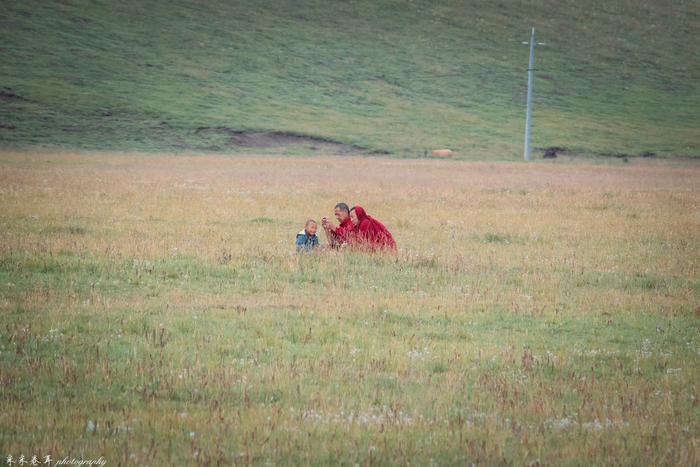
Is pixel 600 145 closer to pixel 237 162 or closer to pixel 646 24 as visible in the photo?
pixel 237 162

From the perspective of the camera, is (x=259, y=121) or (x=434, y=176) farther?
(x=259, y=121)

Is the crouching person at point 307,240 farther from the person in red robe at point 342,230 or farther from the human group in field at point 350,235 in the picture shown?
the person in red robe at point 342,230

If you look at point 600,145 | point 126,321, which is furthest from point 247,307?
point 600,145

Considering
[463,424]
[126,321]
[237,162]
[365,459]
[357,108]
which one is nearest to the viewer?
[365,459]

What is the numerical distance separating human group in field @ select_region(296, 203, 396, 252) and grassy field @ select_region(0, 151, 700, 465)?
1.80ft

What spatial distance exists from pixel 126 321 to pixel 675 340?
694 centimetres

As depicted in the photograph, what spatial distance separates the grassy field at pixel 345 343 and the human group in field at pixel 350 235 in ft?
1.80

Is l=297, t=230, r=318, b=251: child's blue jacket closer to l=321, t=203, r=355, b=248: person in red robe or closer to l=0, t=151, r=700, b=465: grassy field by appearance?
l=321, t=203, r=355, b=248: person in red robe

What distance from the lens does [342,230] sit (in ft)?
54.0

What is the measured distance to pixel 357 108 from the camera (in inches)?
3132

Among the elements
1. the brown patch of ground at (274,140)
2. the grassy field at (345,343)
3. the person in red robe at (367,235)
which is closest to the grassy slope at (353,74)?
the brown patch of ground at (274,140)

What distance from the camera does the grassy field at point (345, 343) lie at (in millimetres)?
6625

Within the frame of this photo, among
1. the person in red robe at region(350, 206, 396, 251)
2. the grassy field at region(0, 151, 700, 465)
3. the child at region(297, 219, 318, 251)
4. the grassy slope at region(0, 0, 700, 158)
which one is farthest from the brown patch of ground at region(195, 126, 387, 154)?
the child at region(297, 219, 318, 251)

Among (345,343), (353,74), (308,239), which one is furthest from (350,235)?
(353,74)
